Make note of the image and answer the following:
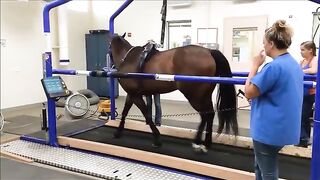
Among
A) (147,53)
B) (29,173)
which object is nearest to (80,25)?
(147,53)

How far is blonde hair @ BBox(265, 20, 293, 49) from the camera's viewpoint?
1874 millimetres

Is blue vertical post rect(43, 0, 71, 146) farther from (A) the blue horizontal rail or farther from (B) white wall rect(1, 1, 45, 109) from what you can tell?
(B) white wall rect(1, 1, 45, 109)

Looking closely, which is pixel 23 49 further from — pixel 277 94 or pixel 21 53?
pixel 277 94

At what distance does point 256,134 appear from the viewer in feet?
6.48

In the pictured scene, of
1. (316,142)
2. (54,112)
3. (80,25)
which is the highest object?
(80,25)

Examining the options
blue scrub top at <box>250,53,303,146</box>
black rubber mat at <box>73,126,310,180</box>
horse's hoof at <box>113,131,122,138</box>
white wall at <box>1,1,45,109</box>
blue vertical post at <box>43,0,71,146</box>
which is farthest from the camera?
white wall at <box>1,1,45,109</box>

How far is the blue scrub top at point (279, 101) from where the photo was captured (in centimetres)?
183

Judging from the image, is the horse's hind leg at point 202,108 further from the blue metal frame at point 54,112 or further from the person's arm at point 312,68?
the person's arm at point 312,68

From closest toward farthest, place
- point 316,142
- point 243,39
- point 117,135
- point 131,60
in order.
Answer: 1. point 316,142
2. point 131,60
3. point 117,135
4. point 243,39

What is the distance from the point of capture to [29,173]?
130 inches

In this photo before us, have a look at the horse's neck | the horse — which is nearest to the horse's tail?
the horse

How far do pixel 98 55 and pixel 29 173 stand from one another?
657cm

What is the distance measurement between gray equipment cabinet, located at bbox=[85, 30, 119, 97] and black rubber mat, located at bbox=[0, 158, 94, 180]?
5.85 meters

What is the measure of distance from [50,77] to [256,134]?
303 centimetres
